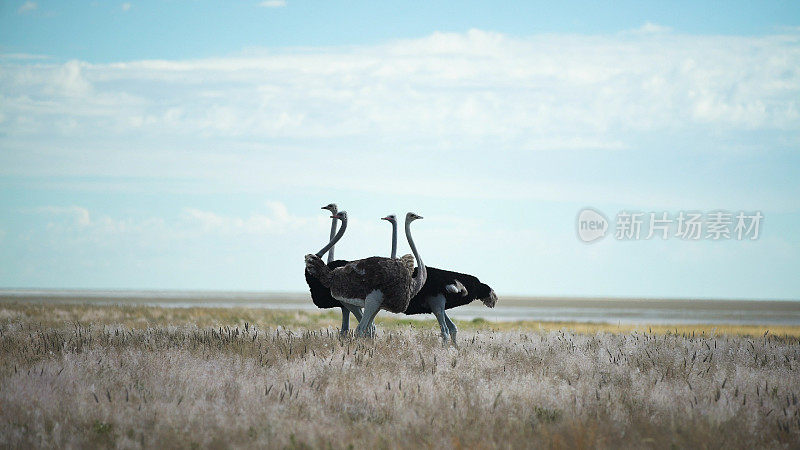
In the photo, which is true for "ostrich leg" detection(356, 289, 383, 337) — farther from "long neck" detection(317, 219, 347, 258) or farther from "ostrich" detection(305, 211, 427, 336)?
"long neck" detection(317, 219, 347, 258)

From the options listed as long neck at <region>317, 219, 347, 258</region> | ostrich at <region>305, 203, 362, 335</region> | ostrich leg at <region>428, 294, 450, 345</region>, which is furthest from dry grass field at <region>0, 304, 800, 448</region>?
long neck at <region>317, 219, 347, 258</region>

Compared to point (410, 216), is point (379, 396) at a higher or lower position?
lower

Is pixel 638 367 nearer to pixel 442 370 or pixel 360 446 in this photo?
pixel 442 370

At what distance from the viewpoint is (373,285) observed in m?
14.2

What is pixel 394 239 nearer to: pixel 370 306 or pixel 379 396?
pixel 370 306

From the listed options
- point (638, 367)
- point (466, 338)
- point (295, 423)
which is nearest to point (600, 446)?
point (295, 423)

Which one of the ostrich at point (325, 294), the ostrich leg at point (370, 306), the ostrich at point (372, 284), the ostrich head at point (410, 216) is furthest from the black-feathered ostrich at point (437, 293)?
the ostrich at point (325, 294)

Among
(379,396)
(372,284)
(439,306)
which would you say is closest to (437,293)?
(439,306)

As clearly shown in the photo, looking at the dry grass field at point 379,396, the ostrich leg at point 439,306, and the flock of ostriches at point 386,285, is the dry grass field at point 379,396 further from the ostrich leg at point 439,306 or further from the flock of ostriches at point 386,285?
the flock of ostriches at point 386,285

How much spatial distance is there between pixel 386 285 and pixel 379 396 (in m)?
4.39

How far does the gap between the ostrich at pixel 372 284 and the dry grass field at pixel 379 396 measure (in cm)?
75

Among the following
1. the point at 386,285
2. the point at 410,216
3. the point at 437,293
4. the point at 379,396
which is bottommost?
the point at 379,396

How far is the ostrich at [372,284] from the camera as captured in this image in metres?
14.1

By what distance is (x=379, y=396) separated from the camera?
391 inches
